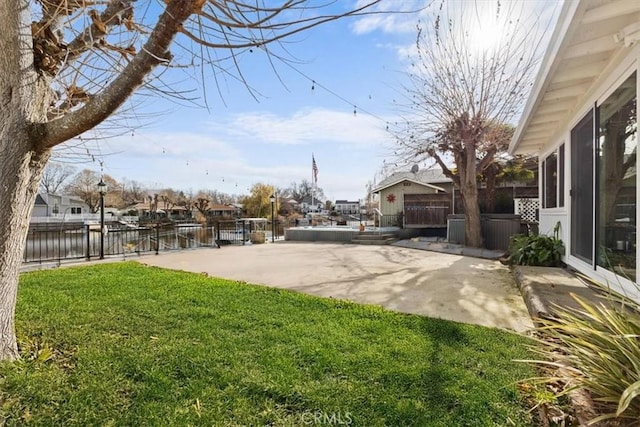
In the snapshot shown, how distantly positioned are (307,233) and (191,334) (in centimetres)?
1120

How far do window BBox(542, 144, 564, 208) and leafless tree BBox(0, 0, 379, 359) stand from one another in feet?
17.5

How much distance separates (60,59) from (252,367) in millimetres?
2640

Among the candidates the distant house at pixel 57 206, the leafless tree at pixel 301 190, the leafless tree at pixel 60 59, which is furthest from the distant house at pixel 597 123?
the leafless tree at pixel 301 190

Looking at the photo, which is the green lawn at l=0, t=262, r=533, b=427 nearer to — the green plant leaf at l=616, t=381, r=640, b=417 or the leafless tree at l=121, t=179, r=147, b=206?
the green plant leaf at l=616, t=381, r=640, b=417

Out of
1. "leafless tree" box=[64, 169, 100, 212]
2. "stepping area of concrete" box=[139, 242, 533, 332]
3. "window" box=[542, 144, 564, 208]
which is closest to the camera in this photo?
"stepping area of concrete" box=[139, 242, 533, 332]

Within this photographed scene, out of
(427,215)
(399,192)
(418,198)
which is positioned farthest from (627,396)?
(399,192)

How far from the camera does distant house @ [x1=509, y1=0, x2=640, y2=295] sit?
8.84 ft

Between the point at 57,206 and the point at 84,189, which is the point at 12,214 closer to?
the point at 57,206

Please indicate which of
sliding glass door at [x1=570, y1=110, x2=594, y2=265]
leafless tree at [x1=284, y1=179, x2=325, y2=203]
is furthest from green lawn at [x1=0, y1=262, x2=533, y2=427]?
leafless tree at [x1=284, y1=179, x2=325, y2=203]

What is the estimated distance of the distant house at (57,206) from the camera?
32531 mm

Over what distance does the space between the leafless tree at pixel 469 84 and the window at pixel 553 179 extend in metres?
2.23

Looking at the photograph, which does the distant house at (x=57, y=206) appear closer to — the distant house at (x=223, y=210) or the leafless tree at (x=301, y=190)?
A: the distant house at (x=223, y=210)

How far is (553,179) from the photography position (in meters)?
6.39

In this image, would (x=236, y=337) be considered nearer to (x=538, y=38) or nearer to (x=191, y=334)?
(x=191, y=334)
